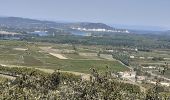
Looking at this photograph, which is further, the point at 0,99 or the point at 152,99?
the point at 152,99

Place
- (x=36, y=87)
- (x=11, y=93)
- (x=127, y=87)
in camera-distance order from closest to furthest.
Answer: (x=11, y=93), (x=36, y=87), (x=127, y=87)

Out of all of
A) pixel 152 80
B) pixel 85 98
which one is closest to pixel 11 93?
pixel 85 98

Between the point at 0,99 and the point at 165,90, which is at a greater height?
the point at 0,99

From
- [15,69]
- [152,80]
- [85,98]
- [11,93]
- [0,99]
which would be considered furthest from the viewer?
[152,80]

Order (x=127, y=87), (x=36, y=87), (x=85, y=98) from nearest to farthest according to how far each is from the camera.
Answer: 1. (x=85, y=98)
2. (x=36, y=87)
3. (x=127, y=87)

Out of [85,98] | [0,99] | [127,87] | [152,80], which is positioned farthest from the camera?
[152,80]

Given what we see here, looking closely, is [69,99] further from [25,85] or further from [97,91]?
[25,85]

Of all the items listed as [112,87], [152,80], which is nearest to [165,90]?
[152,80]

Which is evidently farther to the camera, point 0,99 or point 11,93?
point 11,93

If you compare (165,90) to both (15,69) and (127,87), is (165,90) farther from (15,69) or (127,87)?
(15,69)
